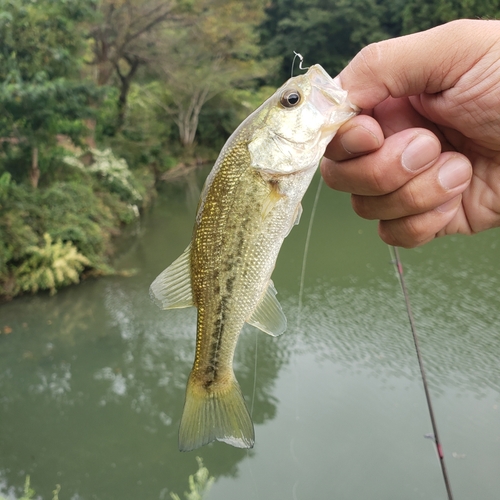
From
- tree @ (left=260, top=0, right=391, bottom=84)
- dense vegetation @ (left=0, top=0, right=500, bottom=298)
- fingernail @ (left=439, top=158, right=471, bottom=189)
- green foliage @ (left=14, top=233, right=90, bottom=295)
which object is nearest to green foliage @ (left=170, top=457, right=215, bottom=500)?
fingernail @ (left=439, top=158, right=471, bottom=189)

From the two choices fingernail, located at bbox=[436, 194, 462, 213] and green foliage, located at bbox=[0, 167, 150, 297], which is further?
green foliage, located at bbox=[0, 167, 150, 297]

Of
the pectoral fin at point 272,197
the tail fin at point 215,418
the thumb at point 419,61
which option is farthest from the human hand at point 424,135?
the tail fin at point 215,418

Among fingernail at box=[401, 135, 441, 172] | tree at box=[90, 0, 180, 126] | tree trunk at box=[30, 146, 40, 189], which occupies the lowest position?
fingernail at box=[401, 135, 441, 172]

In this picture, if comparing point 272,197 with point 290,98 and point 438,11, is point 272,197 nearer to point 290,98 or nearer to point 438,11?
point 290,98

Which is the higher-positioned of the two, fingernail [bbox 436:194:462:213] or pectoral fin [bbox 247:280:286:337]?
fingernail [bbox 436:194:462:213]

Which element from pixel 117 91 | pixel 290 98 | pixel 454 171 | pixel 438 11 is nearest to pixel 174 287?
pixel 290 98

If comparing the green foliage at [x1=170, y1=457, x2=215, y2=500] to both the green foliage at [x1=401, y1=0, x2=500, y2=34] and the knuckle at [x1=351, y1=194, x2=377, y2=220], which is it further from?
the green foliage at [x1=401, y1=0, x2=500, y2=34]
